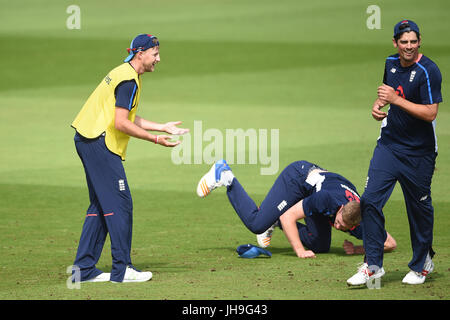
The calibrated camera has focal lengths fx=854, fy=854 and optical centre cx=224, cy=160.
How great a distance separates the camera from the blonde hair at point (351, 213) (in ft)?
28.5

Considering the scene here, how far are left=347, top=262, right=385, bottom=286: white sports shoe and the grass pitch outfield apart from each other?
0.12 metres

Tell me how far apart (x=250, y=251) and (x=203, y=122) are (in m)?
11.6

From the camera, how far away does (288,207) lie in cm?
993

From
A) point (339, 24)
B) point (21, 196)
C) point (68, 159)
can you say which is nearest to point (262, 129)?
point (68, 159)

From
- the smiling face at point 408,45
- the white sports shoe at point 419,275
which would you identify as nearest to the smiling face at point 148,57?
the smiling face at point 408,45

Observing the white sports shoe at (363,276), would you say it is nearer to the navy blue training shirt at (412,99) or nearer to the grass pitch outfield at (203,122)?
the grass pitch outfield at (203,122)

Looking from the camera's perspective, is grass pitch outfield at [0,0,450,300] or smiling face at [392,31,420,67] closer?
smiling face at [392,31,420,67]

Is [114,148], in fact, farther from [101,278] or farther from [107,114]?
[101,278]

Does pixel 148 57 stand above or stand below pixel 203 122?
above

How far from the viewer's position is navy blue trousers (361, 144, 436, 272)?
26.5 ft

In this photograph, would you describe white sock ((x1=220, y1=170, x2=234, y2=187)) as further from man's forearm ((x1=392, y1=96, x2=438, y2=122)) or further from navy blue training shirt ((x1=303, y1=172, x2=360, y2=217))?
man's forearm ((x1=392, y1=96, x2=438, y2=122))

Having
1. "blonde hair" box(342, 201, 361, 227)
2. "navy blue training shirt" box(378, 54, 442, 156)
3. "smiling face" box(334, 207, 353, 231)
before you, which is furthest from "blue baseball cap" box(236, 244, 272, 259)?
"navy blue training shirt" box(378, 54, 442, 156)

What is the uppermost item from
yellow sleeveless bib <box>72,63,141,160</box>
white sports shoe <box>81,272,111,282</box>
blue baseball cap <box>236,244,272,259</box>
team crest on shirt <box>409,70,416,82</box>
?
team crest on shirt <box>409,70,416,82</box>

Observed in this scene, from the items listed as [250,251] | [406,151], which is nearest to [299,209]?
[250,251]
